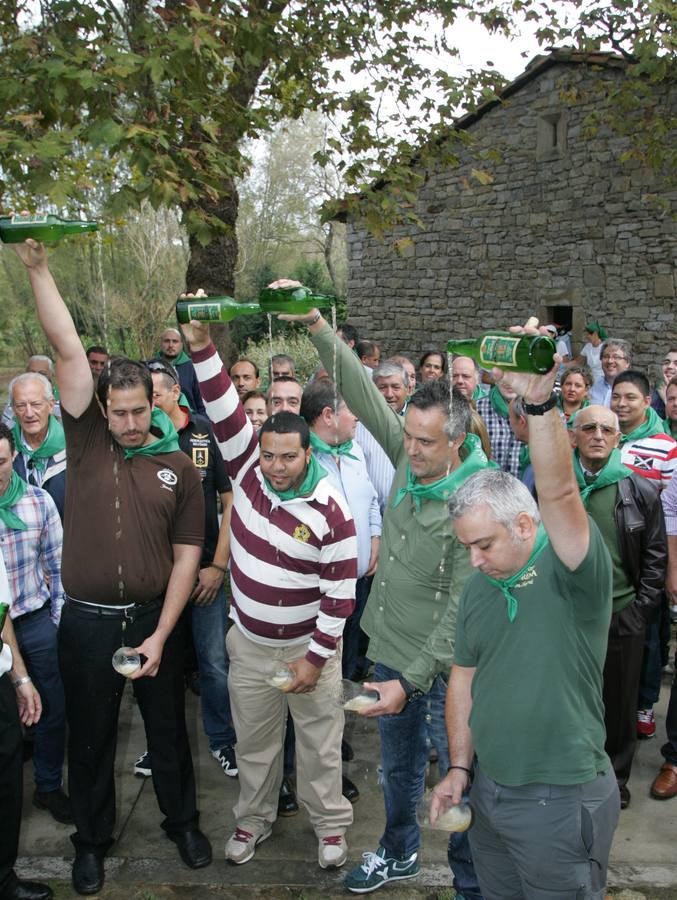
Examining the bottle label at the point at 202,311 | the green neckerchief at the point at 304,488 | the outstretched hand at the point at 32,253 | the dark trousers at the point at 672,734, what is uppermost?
the outstretched hand at the point at 32,253

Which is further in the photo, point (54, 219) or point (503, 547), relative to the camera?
point (54, 219)

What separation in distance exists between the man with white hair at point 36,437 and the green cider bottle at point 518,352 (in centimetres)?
305

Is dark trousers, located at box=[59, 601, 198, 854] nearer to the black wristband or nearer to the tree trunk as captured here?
the black wristband

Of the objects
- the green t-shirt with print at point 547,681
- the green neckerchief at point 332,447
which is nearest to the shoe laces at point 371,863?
the green t-shirt with print at point 547,681

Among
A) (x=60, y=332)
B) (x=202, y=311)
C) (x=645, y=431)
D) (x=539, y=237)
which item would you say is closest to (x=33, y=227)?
Result: (x=60, y=332)

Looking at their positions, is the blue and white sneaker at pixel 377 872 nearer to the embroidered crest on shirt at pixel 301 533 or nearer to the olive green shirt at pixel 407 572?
the olive green shirt at pixel 407 572

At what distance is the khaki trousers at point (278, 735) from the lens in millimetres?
3617

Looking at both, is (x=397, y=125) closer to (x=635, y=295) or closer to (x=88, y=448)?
(x=635, y=295)

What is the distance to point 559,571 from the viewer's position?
2268 millimetres

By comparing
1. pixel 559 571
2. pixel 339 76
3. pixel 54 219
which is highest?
pixel 339 76

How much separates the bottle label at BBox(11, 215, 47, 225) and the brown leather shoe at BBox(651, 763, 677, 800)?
4.00m

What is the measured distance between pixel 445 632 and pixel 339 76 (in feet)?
25.3

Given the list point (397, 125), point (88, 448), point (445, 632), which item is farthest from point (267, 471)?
point (397, 125)

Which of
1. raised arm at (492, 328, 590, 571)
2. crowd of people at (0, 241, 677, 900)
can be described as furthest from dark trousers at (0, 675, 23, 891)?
raised arm at (492, 328, 590, 571)
